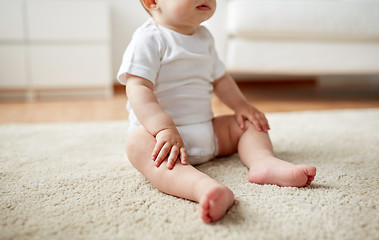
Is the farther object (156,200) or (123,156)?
(123,156)

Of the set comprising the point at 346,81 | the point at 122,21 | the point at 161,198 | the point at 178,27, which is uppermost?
the point at 178,27

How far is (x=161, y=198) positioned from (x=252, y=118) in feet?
0.99

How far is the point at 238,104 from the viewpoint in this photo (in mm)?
805

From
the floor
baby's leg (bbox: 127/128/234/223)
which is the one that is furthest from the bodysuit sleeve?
the floor

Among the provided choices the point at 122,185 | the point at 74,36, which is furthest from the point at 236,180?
the point at 74,36

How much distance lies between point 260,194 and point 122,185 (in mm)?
243

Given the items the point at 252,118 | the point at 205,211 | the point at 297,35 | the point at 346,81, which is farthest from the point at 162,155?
the point at 346,81

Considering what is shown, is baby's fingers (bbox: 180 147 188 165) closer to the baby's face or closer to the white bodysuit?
the white bodysuit

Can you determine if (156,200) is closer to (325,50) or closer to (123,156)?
(123,156)

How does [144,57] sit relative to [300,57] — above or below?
above

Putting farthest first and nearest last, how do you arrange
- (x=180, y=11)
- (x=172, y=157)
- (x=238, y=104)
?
(x=238, y=104) → (x=180, y=11) → (x=172, y=157)

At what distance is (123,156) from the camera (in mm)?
811

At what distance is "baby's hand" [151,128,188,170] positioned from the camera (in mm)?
583

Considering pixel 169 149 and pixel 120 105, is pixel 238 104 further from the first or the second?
pixel 120 105
